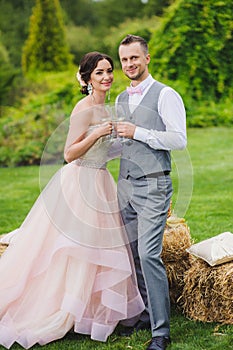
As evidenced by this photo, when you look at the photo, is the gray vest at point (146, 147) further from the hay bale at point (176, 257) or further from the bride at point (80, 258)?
the hay bale at point (176, 257)

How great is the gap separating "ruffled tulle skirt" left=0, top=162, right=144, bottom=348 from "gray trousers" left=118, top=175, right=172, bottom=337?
0.77ft

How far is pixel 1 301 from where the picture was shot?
391 cm

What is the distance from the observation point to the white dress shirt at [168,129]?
11.4 ft

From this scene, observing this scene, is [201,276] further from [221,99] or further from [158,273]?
[221,99]

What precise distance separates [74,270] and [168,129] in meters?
1.01

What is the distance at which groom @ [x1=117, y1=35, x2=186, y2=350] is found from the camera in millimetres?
3492

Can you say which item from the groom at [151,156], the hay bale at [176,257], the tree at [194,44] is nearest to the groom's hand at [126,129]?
the groom at [151,156]

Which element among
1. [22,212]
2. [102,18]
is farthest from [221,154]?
[102,18]

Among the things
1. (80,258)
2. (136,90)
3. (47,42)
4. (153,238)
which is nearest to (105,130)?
(136,90)

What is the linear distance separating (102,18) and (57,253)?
29.7 m

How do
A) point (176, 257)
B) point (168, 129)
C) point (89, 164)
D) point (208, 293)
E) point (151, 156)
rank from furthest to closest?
point (176, 257)
point (208, 293)
point (89, 164)
point (151, 156)
point (168, 129)

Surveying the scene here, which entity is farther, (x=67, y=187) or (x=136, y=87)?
(x=67, y=187)

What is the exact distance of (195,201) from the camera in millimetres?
7664

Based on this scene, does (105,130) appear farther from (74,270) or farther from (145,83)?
(74,270)
